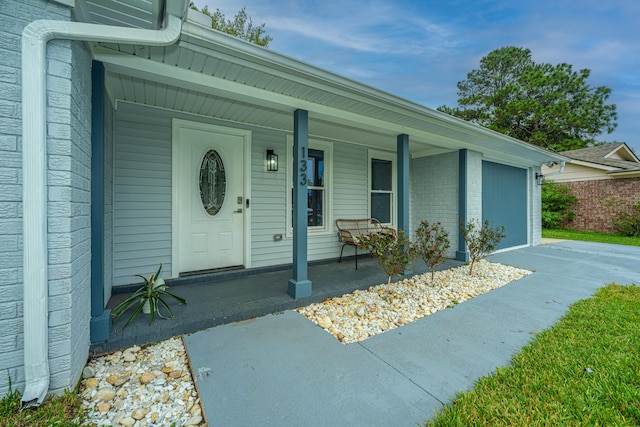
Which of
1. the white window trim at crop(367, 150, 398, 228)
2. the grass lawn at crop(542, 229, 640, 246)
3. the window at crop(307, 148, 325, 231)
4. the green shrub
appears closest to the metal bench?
the white window trim at crop(367, 150, 398, 228)

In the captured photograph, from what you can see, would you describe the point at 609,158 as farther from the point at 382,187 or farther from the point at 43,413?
the point at 43,413

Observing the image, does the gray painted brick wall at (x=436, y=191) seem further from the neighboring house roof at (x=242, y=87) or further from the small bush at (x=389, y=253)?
the small bush at (x=389, y=253)

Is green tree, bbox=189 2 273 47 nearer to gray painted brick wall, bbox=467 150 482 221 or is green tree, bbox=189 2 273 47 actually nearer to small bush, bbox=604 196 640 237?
gray painted brick wall, bbox=467 150 482 221

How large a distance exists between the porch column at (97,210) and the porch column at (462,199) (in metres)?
5.44

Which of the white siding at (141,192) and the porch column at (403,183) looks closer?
the white siding at (141,192)

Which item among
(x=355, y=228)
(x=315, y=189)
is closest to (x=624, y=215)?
(x=355, y=228)

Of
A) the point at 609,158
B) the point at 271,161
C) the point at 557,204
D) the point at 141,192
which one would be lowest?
the point at 141,192

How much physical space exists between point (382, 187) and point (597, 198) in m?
10.3

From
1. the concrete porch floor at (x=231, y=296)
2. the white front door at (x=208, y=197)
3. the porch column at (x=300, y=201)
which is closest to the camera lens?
the concrete porch floor at (x=231, y=296)

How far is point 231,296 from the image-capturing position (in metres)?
3.07

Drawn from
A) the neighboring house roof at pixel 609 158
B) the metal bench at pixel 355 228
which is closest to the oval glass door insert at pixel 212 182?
the metal bench at pixel 355 228

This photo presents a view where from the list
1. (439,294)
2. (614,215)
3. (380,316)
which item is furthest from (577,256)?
(614,215)

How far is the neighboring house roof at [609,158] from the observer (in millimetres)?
9555

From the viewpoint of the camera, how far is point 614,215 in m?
9.82
